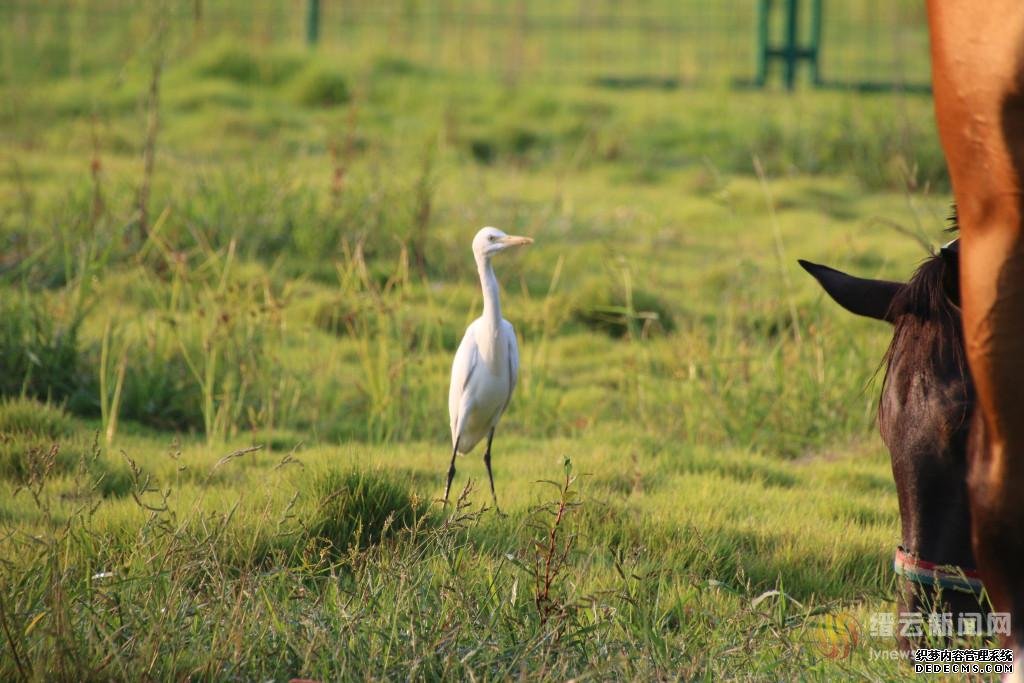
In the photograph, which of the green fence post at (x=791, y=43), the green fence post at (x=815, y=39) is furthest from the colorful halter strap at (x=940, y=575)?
the green fence post at (x=815, y=39)

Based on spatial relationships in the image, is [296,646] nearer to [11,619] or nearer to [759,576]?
[11,619]

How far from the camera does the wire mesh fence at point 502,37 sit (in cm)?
1441

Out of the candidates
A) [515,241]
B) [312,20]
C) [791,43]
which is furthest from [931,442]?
[312,20]

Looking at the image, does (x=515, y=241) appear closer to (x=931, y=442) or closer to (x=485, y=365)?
(x=485, y=365)

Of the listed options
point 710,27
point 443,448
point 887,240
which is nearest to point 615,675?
point 443,448

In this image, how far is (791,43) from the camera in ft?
46.2

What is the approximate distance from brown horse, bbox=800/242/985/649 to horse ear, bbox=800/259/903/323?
0.08 ft

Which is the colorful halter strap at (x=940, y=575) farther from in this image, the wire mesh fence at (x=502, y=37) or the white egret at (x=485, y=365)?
the wire mesh fence at (x=502, y=37)

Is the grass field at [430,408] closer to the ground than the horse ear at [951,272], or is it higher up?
closer to the ground

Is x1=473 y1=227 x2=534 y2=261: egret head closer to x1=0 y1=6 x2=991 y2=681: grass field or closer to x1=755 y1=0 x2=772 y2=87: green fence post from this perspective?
x1=0 y1=6 x2=991 y2=681: grass field

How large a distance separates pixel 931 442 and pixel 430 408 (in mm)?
3391

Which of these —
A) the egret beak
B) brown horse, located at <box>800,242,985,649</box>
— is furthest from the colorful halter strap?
the egret beak

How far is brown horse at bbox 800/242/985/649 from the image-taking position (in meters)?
2.81

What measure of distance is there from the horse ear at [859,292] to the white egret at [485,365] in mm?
1787
